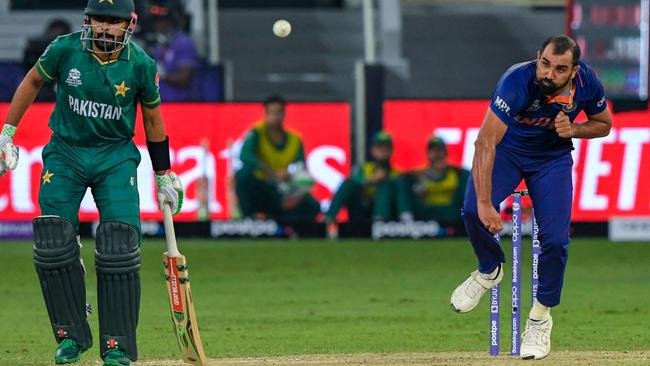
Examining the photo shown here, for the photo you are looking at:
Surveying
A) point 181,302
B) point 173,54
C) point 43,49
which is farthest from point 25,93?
point 173,54

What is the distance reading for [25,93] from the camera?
806cm

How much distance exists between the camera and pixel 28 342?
1028 centimetres

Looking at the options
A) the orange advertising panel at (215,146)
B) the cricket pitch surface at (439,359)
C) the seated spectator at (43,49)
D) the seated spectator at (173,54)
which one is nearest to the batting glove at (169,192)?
the cricket pitch surface at (439,359)

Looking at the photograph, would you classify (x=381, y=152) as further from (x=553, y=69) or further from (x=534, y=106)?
(x=553, y=69)

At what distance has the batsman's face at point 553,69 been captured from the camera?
26.6 feet

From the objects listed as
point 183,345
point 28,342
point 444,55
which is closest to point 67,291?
point 183,345

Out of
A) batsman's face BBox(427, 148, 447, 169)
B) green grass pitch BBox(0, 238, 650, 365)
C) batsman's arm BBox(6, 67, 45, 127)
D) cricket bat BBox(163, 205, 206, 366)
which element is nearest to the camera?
batsman's arm BBox(6, 67, 45, 127)

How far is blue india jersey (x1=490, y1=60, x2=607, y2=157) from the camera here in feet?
27.2

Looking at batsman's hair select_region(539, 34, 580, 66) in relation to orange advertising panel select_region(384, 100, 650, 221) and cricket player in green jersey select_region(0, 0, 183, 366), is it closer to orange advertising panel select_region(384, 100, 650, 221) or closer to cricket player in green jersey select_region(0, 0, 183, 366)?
cricket player in green jersey select_region(0, 0, 183, 366)

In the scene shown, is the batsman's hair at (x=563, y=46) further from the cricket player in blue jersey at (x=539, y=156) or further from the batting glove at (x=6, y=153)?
the batting glove at (x=6, y=153)

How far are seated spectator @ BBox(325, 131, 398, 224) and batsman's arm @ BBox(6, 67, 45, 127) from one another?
8838 mm

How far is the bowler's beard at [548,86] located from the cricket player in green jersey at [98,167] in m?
2.03

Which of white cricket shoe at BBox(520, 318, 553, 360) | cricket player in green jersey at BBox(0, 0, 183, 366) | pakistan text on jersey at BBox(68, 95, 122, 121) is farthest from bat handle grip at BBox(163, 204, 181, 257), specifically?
white cricket shoe at BBox(520, 318, 553, 360)

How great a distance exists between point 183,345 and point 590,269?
25.9 ft
